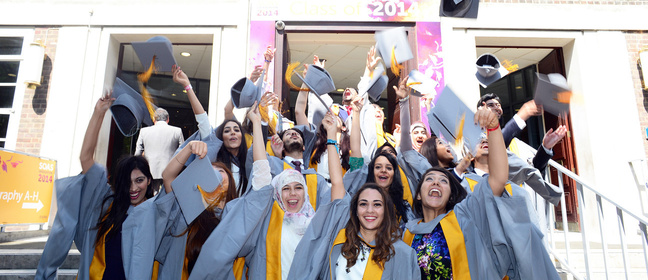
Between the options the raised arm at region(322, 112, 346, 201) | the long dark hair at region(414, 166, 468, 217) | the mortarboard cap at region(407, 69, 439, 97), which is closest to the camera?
the long dark hair at region(414, 166, 468, 217)

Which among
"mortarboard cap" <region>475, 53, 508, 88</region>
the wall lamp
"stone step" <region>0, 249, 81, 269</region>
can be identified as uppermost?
the wall lamp

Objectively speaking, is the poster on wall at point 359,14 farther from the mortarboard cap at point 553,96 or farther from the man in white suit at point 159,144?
the mortarboard cap at point 553,96

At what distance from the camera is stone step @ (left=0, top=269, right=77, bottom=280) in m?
3.38

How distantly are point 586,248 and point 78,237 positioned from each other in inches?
162

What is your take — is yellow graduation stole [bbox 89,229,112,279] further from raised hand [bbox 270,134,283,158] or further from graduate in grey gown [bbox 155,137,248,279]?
raised hand [bbox 270,134,283,158]

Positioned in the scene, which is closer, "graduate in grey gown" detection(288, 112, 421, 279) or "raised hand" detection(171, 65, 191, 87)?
"graduate in grey gown" detection(288, 112, 421, 279)

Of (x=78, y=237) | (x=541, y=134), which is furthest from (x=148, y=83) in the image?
(x=541, y=134)

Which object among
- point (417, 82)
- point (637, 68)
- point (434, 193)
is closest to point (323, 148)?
point (417, 82)

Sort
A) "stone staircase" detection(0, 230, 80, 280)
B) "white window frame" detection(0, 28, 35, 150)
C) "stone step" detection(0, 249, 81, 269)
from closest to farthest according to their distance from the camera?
"stone staircase" detection(0, 230, 80, 280)
"stone step" detection(0, 249, 81, 269)
"white window frame" detection(0, 28, 35, 150)

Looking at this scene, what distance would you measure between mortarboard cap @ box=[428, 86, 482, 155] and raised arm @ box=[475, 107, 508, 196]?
149 mm

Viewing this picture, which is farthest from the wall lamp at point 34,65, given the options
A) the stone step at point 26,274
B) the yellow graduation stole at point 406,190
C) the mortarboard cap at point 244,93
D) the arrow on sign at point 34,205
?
the yellow graduation stole at point 406,190

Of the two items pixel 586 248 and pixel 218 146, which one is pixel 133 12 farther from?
pixel 586 248

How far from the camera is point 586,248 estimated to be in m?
3.45

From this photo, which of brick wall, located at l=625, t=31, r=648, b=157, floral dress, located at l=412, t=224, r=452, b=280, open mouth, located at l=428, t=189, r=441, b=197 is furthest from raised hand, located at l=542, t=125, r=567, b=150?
brick wall, located at l=625, t=31, r=648, b=157
